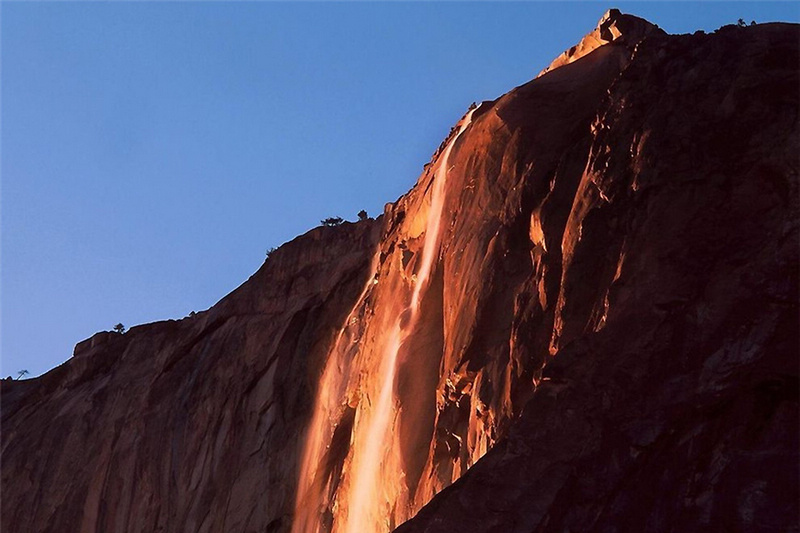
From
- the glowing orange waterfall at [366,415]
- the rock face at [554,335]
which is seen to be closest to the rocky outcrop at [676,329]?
the rock face at [554,335]

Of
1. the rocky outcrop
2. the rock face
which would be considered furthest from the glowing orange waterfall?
the rocky outcrop

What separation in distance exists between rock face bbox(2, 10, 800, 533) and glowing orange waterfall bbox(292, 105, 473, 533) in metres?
0.06

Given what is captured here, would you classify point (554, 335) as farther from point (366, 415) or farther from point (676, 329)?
point (366, 415)

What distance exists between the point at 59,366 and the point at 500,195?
23.4 meters

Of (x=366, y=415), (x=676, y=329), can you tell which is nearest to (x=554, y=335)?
(x=676, y=329)

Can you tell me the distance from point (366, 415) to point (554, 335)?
6.30 metres

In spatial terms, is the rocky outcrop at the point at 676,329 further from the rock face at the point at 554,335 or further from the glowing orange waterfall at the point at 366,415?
the glowing orange waterfall at the point at 366,415

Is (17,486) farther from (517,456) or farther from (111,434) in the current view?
(517,456)

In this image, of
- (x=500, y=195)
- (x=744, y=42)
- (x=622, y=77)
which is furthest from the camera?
(x=500, y=195)

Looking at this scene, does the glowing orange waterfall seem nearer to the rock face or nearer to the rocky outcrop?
the rock face

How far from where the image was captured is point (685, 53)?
16.5 m

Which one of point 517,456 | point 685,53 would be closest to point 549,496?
point 517,456

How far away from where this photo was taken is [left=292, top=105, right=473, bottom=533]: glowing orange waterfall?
19.9 metres

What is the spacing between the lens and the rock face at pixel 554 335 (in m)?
12.8
